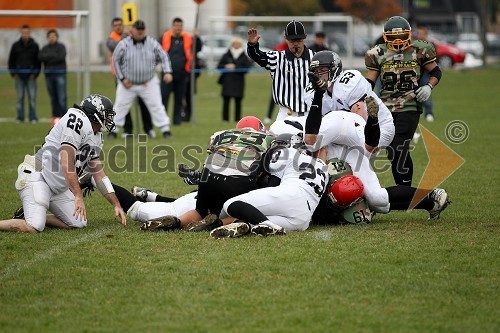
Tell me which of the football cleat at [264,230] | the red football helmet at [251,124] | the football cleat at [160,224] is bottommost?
the football cleat at [160,224]

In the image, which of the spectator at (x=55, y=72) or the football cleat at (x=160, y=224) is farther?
the spectator at (x=55, y=72)

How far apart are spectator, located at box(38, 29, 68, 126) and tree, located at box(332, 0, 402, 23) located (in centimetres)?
3447

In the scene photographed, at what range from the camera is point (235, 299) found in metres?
5.32

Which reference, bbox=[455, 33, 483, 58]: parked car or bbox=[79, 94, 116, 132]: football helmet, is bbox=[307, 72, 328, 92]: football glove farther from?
bbox=[455, 33, 483, 58]: parked car

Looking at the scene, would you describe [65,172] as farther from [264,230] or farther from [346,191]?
[346,191]

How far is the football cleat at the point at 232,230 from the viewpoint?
6.98m

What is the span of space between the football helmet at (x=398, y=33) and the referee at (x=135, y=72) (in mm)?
6498

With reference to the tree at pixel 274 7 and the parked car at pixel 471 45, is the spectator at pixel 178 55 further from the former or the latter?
the tree at pixel 274 7

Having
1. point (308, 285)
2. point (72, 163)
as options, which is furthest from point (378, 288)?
point (72, 163)

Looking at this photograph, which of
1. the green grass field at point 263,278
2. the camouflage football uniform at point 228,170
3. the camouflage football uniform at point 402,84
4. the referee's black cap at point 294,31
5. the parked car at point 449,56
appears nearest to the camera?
the green grass field at point 263,278

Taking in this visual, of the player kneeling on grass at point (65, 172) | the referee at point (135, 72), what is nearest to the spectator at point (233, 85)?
the referee at point (135, 72)

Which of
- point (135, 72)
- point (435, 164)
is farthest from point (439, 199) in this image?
point (135, 72)

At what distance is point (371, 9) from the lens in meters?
51.3

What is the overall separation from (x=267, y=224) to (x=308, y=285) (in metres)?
1.45
